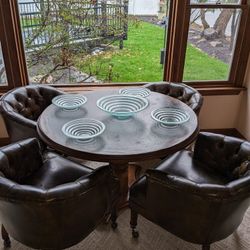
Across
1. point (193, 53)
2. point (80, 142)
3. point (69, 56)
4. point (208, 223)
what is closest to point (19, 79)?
point (69, 56)

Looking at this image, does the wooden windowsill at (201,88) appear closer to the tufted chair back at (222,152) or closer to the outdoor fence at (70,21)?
the outdoor fence at (70,21)

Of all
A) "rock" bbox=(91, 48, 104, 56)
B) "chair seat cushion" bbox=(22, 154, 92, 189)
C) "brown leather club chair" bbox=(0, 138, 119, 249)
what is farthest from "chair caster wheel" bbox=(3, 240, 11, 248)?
"rock" bbox=(91, 48, 104, 56)

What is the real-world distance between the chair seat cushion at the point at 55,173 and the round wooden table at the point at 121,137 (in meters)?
0.24

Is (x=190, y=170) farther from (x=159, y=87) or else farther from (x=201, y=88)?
(x=201, y=88)

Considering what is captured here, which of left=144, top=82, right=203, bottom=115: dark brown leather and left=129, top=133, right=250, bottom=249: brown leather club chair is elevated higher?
left=144, top=82, right=203, bottom=115: dark brown leather

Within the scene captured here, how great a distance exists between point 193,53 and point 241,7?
2.00 feet

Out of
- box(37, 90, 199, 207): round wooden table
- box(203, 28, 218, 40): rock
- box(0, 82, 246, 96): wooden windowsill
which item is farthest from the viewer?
box(0, 82, 246, 96): wooden windowsill

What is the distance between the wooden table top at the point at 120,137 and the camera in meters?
1.68

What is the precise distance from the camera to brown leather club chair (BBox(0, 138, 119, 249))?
4.45ft

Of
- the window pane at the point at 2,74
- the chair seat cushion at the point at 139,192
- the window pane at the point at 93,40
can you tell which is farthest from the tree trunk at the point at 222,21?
the window pane at the point at 2,74

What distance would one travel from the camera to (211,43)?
9.85 feet

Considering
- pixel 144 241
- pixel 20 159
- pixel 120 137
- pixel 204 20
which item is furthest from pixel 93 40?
pixel 144 241

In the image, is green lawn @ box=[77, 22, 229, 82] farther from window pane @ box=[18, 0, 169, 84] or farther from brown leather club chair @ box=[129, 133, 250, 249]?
brown leather club chair @ box=[129, 133, 250, 249]

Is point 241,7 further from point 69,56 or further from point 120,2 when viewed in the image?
point 69,56
